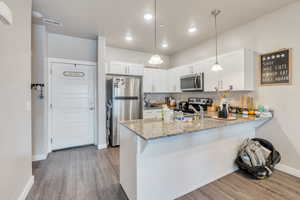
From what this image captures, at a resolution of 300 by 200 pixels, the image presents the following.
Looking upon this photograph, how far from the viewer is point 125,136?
1.84 metres

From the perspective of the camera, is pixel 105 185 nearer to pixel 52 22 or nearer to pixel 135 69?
pixel 135 69

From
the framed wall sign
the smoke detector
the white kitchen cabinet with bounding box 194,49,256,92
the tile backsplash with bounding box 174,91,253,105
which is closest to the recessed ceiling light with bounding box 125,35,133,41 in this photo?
the smoke detector

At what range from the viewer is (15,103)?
1.61 metres

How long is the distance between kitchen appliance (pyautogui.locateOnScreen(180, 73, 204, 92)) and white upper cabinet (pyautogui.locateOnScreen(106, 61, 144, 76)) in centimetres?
123

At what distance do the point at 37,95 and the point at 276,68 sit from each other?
15.1ft

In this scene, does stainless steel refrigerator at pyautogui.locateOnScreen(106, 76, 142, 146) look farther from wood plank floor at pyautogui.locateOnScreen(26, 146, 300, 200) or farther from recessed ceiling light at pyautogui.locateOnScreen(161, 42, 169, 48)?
recessed ceiling light at pyautogui.locateOnScreen(161, 42, 169, 48)

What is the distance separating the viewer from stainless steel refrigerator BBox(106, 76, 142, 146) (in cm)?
361

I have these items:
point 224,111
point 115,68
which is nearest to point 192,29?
point 224,111

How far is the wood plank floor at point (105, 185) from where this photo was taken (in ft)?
6.00

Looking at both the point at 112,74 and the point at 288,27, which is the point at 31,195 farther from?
the point at 288,27

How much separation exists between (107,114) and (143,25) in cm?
234

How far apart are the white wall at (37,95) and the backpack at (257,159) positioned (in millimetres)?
3766

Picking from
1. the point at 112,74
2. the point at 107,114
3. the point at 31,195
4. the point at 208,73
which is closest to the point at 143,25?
the point at 112,74

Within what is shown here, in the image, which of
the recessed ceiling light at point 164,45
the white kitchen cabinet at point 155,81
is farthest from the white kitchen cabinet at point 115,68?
the recessed ceiling light at point 164,45
